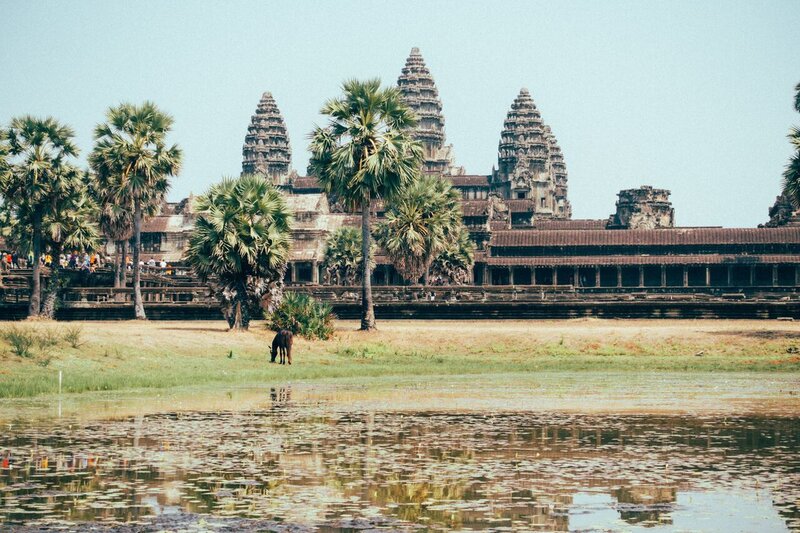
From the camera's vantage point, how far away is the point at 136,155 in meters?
63.7

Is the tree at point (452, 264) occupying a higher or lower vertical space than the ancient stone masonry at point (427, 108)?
lower

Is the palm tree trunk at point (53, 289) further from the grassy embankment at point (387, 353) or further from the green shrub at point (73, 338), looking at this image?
the green shrub at point (73, 338)

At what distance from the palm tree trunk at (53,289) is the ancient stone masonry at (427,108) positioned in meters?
121

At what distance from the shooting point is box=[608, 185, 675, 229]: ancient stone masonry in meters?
153

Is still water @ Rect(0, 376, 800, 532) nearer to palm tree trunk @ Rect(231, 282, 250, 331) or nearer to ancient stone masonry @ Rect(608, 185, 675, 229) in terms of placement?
palm tree trunk @ Rect(231, 282, 250, 331)

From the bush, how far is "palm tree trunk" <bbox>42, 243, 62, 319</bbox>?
18.7m

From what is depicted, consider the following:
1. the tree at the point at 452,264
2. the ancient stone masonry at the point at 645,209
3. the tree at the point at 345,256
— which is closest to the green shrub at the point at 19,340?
the tree at the point at 452,264

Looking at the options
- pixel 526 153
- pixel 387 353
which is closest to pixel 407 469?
pixel 387 353

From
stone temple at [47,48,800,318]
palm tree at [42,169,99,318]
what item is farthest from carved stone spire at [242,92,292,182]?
palm tree at [42,169,99,318]

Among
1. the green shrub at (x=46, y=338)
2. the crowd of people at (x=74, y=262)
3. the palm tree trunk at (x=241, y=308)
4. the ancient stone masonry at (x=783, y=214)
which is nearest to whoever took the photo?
the green shrub at (x=46, y=338)

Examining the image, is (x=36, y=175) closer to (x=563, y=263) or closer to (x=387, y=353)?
(x=387, y=353)

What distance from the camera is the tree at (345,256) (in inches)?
3627

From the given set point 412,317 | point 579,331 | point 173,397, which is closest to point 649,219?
point 412,317

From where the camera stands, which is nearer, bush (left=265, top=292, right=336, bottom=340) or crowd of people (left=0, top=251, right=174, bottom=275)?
bush (left=265, top=292, right=336, bottom=340)
